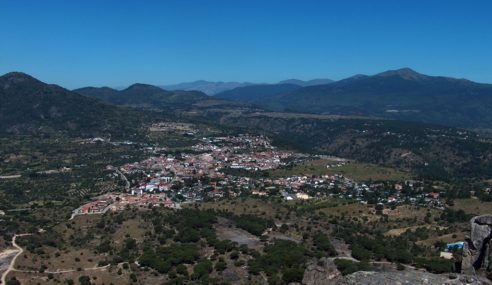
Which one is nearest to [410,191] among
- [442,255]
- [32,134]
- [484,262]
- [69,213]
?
[442,255]

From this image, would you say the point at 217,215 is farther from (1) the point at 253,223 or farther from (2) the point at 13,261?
(2) the point at 13,261

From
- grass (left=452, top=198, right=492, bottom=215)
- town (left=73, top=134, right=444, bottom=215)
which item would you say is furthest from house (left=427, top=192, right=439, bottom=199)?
Answer: grass (left=452, top=198, right=492, bottom=215)

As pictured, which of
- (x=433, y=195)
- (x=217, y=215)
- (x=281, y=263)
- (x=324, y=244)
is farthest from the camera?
(x=433, y=195)

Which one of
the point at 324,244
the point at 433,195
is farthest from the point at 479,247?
the point at 433,195

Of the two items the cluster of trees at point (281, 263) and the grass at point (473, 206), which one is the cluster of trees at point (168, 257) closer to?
the cluster of trees at point (281, 263)

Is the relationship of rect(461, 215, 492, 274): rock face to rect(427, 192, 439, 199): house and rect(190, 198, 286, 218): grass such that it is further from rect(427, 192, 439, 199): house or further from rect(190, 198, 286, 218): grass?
rect(427, 192, 439, 199): house

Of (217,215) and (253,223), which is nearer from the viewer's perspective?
(253,223)

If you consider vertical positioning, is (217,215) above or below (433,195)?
above
